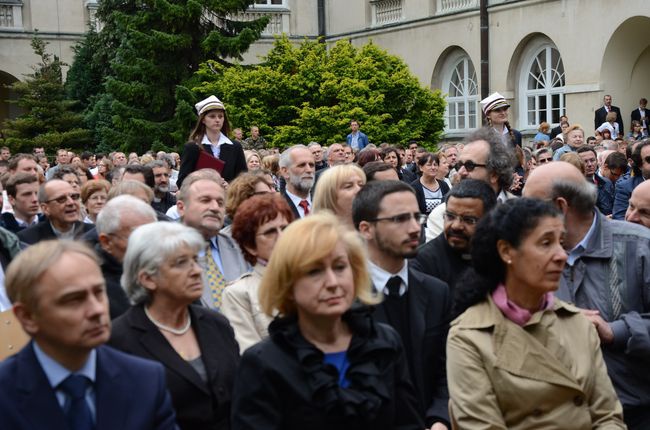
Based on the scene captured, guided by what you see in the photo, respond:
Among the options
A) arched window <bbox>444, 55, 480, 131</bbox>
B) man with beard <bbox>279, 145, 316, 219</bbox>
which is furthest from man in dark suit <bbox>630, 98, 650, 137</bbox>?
man with beard <bbox>279, 145, 316, 219</bbox>

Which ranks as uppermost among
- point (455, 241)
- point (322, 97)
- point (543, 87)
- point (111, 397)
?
point (543, 87)

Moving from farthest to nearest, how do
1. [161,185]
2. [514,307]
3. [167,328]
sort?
[161,185] → [167,328] → [514,307]

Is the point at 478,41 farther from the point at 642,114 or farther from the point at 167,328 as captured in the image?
the point at 167,328

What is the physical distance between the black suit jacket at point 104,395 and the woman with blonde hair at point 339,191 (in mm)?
3292

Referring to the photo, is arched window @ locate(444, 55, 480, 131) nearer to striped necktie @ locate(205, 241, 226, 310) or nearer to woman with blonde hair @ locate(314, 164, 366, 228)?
woman with blonde hair @ locate(314, 164, 366, 228)

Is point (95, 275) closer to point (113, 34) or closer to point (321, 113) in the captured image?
point (321, 113)

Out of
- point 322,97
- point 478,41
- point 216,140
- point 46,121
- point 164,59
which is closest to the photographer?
point 216,140

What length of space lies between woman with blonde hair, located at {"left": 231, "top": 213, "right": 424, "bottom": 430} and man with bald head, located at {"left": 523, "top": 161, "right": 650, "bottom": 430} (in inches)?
55.3

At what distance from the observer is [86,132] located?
31562mm

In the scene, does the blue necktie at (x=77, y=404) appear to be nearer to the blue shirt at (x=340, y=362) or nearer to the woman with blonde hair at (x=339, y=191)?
the blue shirt at (x=340, y=362)

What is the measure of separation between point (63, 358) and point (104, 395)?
212mm

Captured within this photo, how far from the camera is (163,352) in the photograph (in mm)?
4547

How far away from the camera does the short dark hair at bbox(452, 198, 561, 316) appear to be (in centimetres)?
439

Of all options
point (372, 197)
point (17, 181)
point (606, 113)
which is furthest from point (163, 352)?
point (606, 113)
